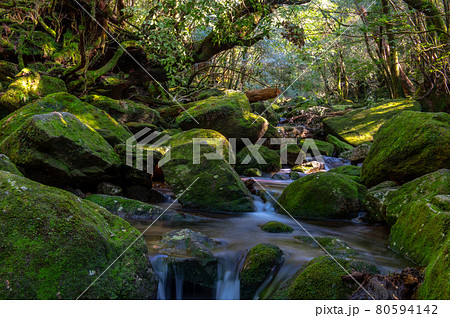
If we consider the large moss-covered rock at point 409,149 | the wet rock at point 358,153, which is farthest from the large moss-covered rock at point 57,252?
the wet rock at point 358,153

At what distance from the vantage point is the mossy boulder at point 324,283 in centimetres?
282

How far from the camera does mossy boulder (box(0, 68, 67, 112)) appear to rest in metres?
8.69

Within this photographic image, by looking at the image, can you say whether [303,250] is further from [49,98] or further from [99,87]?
[99,87]

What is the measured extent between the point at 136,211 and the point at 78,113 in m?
3.55

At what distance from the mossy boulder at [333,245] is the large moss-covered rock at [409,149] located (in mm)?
2356

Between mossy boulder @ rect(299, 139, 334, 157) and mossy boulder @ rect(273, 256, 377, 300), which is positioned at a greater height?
mossy boulder @ rect(299, 139, 334, 157)

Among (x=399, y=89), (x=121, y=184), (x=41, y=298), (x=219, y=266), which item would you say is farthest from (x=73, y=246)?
(x=399, y=89)

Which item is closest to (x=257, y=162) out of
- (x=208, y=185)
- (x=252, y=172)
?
(x=252, y=172)

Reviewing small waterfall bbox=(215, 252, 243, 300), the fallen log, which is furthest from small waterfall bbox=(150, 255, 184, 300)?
the fallen log

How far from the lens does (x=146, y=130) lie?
10094mm

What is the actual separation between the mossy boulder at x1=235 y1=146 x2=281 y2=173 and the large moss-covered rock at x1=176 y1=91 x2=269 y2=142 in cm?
60

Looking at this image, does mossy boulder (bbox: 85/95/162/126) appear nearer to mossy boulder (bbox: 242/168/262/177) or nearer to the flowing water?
mossy boulder (bbox: 242/168/262/177)

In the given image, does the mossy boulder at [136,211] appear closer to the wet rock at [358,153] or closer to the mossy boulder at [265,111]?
the wet rock at [358,153]

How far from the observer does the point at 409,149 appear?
571 cm
